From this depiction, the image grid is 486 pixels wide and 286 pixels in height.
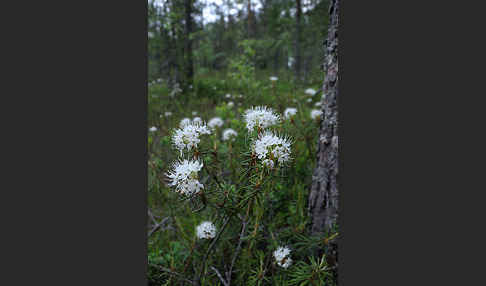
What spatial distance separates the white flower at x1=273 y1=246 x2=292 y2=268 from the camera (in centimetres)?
126

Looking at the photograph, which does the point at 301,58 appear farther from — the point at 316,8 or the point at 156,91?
the point at 156,91

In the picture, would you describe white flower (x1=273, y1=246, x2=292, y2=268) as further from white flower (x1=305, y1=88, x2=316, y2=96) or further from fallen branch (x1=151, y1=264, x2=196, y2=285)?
white flower (x1=305, y1=88, x2=316, y2=96)

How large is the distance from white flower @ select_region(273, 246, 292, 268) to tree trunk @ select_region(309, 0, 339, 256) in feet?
0.84

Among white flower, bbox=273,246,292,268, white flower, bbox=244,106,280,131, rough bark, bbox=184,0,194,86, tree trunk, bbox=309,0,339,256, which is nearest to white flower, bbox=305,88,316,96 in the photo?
tree trunk, bbox=309,0,339,256

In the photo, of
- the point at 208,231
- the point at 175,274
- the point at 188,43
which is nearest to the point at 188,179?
the point at 208,231

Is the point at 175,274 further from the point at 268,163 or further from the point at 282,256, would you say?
the point at 268,163

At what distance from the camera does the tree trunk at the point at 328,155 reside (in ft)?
4.50

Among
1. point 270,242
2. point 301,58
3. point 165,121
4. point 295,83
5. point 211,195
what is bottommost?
point 270,242

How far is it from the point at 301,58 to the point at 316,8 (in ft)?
1.17

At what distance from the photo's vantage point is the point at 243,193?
1038 mm

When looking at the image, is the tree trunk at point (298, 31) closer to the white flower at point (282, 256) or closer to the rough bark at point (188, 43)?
the rough bark at point (188, 43)

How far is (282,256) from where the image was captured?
1283 mm

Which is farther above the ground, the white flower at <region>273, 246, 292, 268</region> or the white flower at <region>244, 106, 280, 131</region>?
the white flower at <region>244, 106, 280, 131</region>

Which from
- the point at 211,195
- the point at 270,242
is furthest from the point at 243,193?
the point at 270,242
